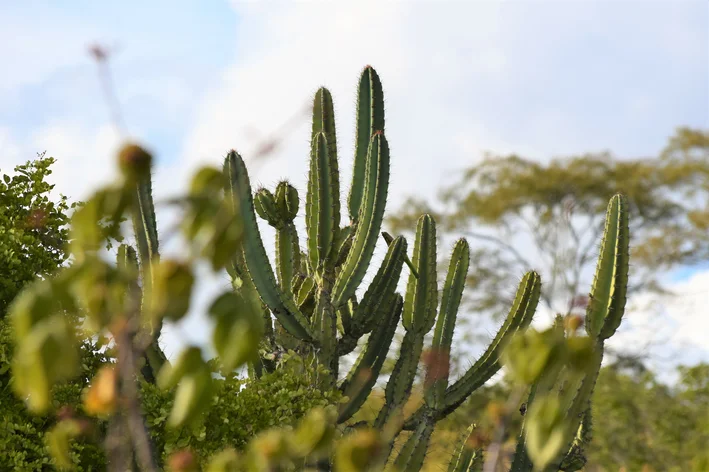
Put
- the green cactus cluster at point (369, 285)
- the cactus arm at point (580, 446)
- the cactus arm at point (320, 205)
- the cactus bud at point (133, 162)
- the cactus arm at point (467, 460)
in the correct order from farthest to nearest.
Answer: the cactus arm at point (580, 446), the cactus arm at point (467, 460), the cactus arm at point (320, 205), the green cactus cluster at point (369, 285), the cactus bud at point (133, 162)

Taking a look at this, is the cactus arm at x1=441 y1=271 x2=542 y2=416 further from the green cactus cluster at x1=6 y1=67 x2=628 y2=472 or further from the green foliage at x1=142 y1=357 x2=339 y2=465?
the green foliage at x1=142 y1=357 x2=339 y2=465

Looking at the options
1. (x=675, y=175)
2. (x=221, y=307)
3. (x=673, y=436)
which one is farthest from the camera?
(x=675, y=175)

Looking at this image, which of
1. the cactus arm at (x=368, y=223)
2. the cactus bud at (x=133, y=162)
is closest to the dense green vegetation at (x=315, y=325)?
the cactus arm at (x=368, y=223)

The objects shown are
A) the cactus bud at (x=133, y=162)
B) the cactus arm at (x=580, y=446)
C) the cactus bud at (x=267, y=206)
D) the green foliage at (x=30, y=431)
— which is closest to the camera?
→ the cactus bud at (x=133, y=162)

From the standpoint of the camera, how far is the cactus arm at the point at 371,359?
22.7 feet

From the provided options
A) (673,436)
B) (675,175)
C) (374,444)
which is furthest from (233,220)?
(675,175)

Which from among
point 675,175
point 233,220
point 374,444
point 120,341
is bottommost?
point 374,444

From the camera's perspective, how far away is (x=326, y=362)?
6.66 meters

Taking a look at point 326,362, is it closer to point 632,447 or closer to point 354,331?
point 354,331

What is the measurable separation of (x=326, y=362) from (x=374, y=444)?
4.96m

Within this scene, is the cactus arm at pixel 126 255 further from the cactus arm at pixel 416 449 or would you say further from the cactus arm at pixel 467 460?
the cactus arm at pixel 467 460

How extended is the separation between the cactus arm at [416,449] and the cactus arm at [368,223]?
3.76ft

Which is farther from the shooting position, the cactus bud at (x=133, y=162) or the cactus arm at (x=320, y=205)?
the cactus arm at (x=320, y=205)

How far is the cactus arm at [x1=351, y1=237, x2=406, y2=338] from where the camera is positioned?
6.75 meters
